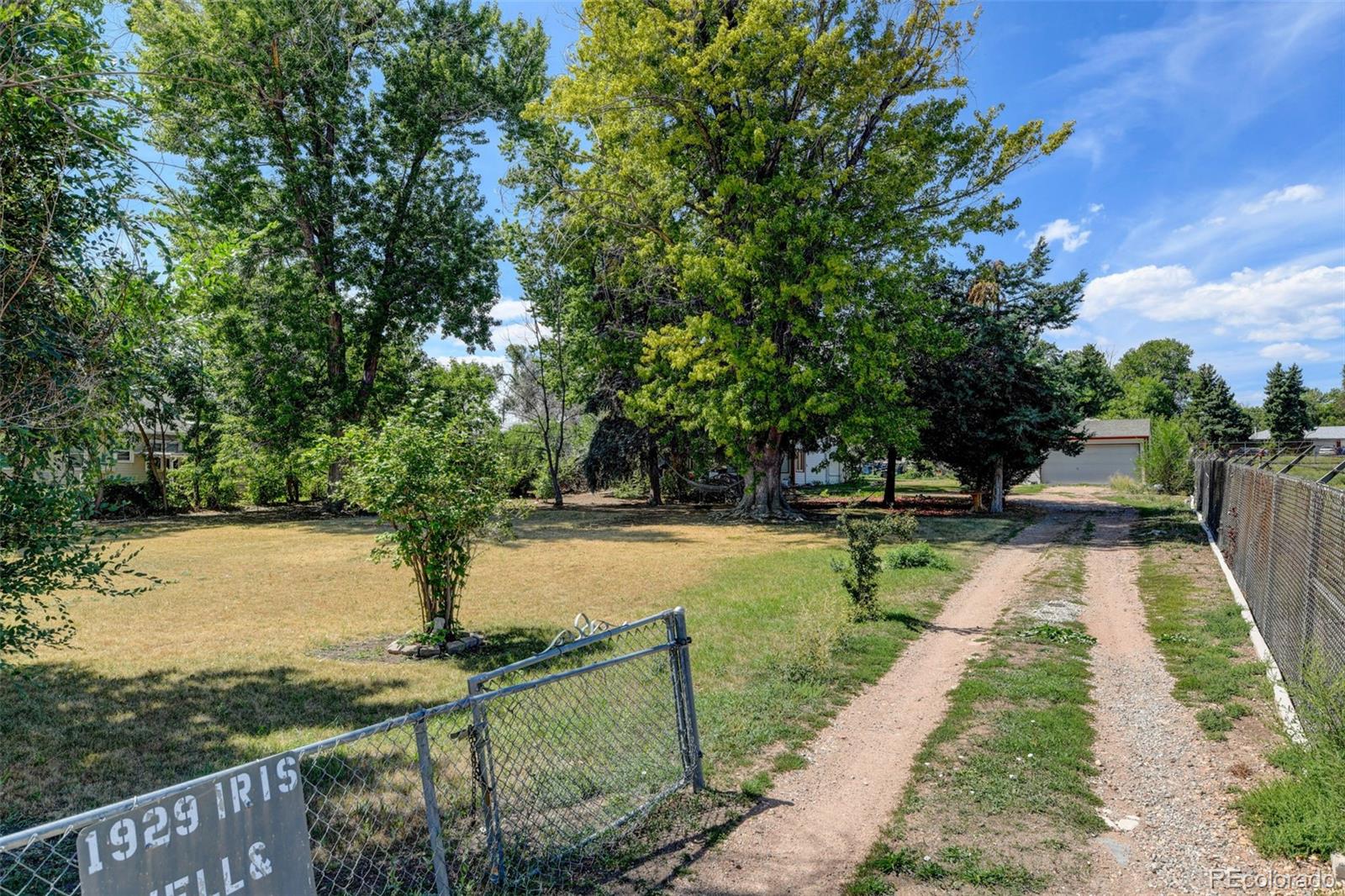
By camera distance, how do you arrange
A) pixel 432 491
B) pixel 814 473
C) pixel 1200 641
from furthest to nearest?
pixel 814 473 → pixel 1200 641 → pixel 432 491

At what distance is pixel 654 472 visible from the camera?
3203cm

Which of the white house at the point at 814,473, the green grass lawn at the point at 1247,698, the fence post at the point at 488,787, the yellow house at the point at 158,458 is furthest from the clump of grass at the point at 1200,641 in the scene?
the yellow house at the point at 158,458

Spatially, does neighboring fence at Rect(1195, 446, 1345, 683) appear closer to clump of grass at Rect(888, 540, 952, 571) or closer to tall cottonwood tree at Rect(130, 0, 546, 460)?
clump of grass at Rect(888, 540, 952, 571)

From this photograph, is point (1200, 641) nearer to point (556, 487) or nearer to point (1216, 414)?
point (556, 487)

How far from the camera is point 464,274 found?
27656mm

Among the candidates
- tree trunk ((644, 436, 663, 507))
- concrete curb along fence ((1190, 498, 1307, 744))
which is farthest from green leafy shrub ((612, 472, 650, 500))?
concrete curb along fence ((1190, 498, 1307, 744))

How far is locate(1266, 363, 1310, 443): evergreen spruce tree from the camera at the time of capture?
46031 millimetres

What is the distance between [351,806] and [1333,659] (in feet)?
21.2

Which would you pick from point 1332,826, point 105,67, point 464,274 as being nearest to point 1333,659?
point 1332,826

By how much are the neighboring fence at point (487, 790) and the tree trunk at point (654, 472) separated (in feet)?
82.2

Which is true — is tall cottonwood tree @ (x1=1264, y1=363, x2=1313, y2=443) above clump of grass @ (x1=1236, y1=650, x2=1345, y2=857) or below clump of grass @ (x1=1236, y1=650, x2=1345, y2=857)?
above

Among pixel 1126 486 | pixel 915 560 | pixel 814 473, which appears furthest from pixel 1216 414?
pixel 915 560

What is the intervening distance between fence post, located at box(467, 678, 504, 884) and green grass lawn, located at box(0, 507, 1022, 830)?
1866mm

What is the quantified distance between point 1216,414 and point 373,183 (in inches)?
1961
